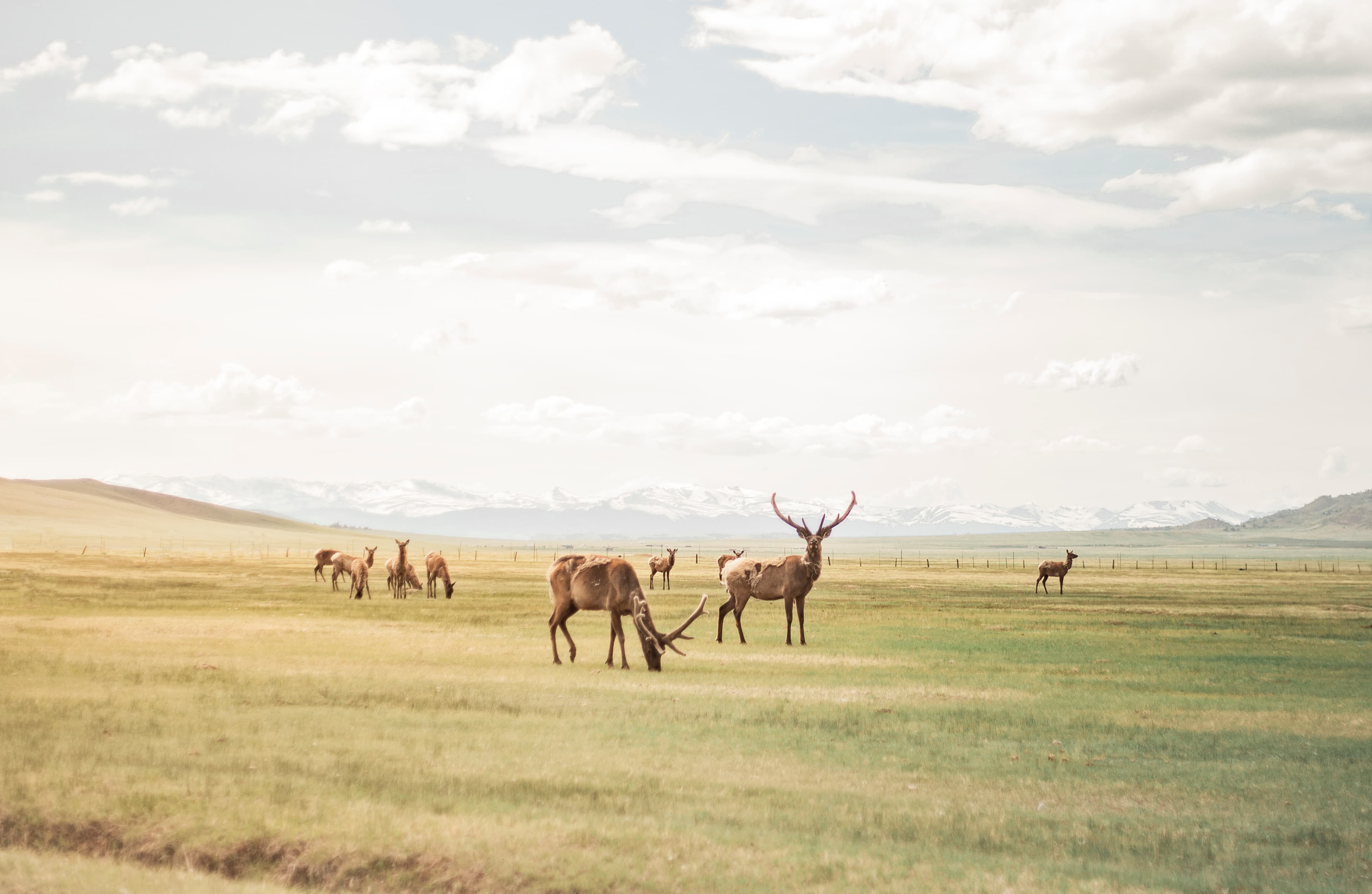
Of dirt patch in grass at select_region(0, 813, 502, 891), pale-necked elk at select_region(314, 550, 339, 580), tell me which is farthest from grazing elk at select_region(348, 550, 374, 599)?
dirt patch in grass at select_region(0, 813, 502, 891)

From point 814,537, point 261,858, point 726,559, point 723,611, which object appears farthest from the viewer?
point 726,559

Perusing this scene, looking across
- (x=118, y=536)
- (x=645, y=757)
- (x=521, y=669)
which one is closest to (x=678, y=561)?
(x=118, y=536)

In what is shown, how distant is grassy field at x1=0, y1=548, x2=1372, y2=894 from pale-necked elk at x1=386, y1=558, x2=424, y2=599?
23495 mm

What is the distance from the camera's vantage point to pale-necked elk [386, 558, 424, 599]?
57.4 m

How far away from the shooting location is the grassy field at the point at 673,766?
36.4 ft

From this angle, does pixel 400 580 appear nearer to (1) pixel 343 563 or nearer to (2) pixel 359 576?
(2) pixel 359 576

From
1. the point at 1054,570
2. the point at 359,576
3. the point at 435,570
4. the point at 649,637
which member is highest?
the point at 649,637

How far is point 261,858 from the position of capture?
11523 millimetres

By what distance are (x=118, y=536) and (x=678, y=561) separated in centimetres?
10652

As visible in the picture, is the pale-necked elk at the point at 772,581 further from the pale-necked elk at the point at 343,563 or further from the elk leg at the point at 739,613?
the pale-necked elk at the point at 343,563

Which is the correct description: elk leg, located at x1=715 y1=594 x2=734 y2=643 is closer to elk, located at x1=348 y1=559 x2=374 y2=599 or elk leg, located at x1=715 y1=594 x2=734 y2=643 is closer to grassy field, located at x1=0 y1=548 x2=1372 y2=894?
grassy field, located at x1=0 y1=548 x2=1372 y2=894

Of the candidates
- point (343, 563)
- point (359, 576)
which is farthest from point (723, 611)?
point (343, 563)

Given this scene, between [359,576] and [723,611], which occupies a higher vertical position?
[723,611]

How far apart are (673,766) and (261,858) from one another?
566cm
